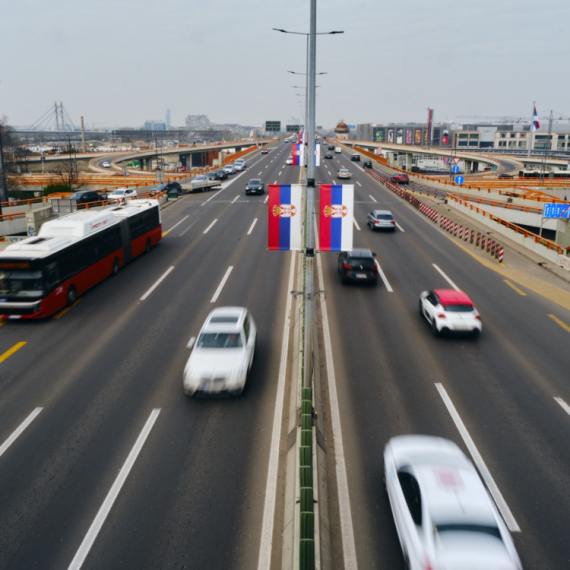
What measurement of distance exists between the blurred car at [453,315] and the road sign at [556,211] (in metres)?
20.1

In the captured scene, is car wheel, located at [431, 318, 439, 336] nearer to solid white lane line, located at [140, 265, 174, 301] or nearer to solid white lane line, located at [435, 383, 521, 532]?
solid white lane line, located at [435, 383, 521, 532]

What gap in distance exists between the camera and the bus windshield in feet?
65.3

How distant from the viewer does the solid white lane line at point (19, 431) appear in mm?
12195

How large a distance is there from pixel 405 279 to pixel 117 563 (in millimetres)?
20503

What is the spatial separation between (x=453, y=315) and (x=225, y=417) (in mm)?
9518

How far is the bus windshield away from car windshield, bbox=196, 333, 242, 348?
28.2 ft

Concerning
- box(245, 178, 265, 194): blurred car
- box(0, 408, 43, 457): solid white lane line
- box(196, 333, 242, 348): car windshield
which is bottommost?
box(0, 408, 43, 457): solid white lane line

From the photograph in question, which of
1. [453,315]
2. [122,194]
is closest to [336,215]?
[453,315]

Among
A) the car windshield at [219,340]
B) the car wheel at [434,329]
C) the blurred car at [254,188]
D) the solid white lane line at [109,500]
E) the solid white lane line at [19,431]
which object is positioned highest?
the blurred car at [254,188]

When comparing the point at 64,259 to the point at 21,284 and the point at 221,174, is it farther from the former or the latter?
the point at 221,174

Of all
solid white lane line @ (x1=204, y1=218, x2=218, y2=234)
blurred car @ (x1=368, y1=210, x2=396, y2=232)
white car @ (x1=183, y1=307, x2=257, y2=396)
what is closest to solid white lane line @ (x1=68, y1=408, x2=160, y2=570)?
white car @ (x1=183, y1=307, x2=257, y2=396)

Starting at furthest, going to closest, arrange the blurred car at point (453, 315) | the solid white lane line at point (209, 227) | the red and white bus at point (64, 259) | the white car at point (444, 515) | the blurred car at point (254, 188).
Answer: the blurred car at point (254, 188)
the solid white lane line at point (209, 227)
the red and white bus at point (64, 259)
the blurred car at point (453, 315)
the white car at point (444, 515)

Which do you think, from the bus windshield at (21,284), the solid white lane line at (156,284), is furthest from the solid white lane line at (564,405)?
the bus windshield at (21,284)

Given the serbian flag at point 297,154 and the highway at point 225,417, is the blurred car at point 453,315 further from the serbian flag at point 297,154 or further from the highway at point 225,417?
the serbian flag at point 297,154
